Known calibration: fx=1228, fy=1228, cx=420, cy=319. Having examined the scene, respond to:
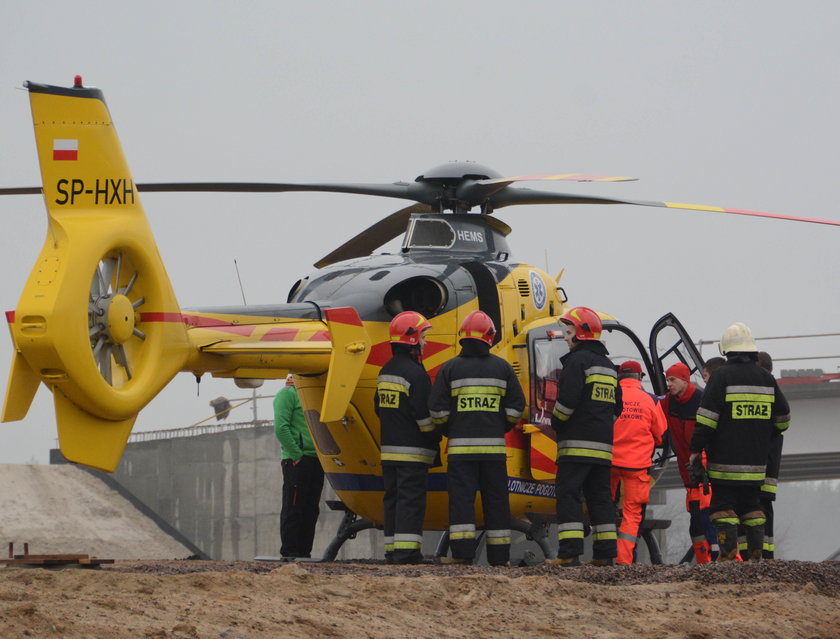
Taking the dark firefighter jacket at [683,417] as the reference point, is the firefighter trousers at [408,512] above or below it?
below

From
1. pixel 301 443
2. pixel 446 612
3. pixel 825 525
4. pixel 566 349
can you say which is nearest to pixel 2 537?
pixel 301 443

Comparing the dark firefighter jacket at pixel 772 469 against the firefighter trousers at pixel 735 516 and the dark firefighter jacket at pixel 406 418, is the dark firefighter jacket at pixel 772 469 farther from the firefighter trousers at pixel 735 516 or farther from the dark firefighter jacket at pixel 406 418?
the dark firefighter jacket at pixel 406 418

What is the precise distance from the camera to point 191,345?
28.7 ft

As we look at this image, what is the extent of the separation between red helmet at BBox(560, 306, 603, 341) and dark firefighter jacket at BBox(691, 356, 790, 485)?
987mm

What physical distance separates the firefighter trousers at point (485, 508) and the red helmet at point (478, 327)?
3.09ft

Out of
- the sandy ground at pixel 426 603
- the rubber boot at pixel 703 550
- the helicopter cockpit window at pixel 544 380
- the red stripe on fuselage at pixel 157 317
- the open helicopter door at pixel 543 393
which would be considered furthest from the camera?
the rubber boot at pixel 703 550

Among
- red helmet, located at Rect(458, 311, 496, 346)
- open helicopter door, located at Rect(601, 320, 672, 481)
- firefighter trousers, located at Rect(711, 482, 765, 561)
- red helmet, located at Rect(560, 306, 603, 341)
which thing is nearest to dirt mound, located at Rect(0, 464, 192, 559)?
open helicopter door, located at Rect(601, 320, 672, 481)

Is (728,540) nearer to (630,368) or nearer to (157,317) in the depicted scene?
(630,368)

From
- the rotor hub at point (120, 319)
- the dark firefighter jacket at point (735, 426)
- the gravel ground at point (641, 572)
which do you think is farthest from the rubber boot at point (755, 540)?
the rotor hub at point (120, 319)

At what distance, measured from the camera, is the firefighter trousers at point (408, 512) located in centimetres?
919

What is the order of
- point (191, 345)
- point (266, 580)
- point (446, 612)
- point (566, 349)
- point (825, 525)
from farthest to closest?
point (825, 525)
point (566, 349)
point (191, 345)
point (266, 580)
point (446, 612)

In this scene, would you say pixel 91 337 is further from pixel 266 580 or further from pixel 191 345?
pixel 266 580

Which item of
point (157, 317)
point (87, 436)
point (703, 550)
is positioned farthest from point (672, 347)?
point (87, 436)

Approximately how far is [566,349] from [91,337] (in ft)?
15.0
